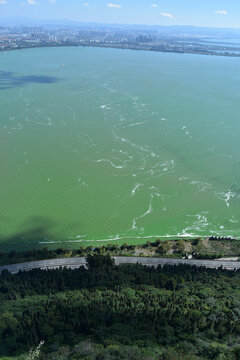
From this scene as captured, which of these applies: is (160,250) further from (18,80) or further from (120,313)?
(18,80)

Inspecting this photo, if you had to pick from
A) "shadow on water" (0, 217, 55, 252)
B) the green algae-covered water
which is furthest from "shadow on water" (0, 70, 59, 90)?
"shadow on water" (0, 217, 55, 252)

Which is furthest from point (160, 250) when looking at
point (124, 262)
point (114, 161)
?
point (114, 161)

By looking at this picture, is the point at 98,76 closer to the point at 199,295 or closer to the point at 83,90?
the point at 83,90

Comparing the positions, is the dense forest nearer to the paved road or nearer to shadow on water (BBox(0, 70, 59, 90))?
the paved road

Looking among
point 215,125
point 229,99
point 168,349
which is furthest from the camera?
point 229,99

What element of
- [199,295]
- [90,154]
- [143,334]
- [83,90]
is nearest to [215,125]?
[90,154]
